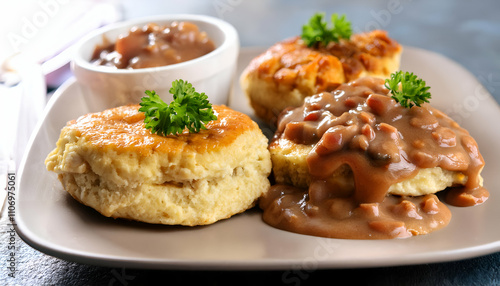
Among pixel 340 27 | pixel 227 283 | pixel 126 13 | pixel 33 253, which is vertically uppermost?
pixel 340 27

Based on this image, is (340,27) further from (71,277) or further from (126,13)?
(126,13)

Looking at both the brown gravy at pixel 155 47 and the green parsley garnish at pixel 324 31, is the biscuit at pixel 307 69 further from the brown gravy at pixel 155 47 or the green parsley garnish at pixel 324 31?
the brown gravy at pixel 155 47

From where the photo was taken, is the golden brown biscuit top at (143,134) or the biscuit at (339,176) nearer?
the golden brown biscuit top at (143,134)

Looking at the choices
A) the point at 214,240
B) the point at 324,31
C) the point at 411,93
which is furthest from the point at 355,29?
the point at 214,240

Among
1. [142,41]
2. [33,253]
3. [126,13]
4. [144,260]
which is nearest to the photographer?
[144,260]

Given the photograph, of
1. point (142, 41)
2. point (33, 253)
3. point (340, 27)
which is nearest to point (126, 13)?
point (142, 41)

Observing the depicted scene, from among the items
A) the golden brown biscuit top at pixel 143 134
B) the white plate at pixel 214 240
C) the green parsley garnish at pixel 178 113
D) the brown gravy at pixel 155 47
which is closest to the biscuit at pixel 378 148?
the white plate at pixel 214 240

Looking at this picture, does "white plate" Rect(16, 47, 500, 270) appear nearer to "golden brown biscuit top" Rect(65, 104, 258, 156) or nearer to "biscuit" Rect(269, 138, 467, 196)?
"biscuit" Rect(269, 138, 467, 196)

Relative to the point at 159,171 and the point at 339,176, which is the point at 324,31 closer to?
the point at 339,176
